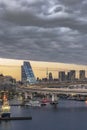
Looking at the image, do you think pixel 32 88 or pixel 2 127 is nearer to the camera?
pixel 2 127

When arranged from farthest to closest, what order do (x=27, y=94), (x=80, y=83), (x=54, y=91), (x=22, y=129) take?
(x=27, y=94), (x=80, y=83), (x=54, y=91), (x=22, y=129)

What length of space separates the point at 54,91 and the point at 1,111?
72317 millimetres

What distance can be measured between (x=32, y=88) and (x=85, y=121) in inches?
3989

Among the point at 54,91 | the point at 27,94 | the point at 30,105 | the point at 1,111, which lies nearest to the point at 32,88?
the point at 27,94

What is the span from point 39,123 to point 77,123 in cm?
590

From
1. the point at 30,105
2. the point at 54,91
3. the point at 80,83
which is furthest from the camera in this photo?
the point at 80,83

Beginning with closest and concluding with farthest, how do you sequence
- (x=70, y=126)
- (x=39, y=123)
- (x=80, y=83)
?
(x=70, y=126) → (x=39, y=123) → (x=80, y=83)

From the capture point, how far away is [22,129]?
72.2m

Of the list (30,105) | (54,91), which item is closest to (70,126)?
(30,105)

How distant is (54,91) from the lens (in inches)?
6486

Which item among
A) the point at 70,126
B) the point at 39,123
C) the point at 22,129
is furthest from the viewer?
the point at 39,123

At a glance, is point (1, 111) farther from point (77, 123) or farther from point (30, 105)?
point (30, 105)

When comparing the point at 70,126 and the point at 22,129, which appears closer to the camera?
the point at 22,129

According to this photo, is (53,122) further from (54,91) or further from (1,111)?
(54,91)
